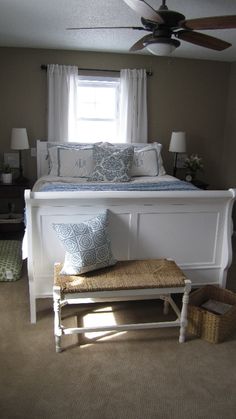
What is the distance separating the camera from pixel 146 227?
95.7 inches

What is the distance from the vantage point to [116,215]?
2.36m

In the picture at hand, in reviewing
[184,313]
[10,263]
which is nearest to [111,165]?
[10,263]

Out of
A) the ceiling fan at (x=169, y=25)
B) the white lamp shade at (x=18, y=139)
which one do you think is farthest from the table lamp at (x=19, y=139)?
the ceiling fan at (x=169, y=25)

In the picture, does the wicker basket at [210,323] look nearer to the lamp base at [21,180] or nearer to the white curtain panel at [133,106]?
the lamp base at [21,180]

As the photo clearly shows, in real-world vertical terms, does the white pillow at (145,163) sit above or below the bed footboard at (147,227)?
above

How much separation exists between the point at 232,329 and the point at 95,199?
1.30 metres

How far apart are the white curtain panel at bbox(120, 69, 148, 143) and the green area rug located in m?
2.05

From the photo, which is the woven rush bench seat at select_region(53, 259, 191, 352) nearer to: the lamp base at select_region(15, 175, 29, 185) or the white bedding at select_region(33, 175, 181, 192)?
the white bedding at select_region(33, 175, 181, 192)

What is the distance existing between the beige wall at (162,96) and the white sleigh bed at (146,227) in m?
2.25

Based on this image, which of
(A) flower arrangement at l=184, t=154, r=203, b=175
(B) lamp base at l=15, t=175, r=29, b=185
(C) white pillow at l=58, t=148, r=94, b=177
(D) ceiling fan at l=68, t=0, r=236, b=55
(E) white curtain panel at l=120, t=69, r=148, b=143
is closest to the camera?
(D) ceiling fan at l=68, t=0, r=236, b=55

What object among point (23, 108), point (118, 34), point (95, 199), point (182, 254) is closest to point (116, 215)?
point (95, 199)

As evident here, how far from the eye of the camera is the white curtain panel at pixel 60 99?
4.07m

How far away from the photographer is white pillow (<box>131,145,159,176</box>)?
383 centimetres

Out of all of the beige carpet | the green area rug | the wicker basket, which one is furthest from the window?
the wicker basket
